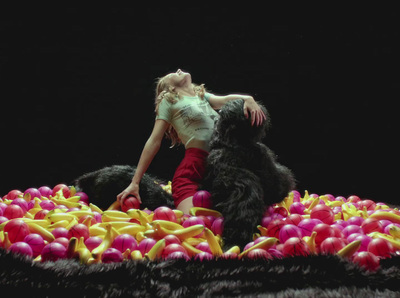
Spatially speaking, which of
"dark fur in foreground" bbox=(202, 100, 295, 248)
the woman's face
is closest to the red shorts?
"dark fur in foreground" bbox=(202, 100, 295, 248)

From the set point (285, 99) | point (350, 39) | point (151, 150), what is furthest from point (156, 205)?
point (350, 39)

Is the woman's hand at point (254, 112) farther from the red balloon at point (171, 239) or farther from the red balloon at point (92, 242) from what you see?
the red balloon at point (92, 242)

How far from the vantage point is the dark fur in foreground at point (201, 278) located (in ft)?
3.45

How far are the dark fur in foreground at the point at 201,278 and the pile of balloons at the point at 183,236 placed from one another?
0.09 meters

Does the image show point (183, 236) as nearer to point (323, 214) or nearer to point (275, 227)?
point (275, 227)

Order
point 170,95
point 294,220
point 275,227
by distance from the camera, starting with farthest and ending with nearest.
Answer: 1. point 170,95
2. point 294,220
3. point 275,227

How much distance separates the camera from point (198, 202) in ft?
6.49

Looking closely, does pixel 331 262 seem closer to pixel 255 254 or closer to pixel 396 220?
pixel 255 254

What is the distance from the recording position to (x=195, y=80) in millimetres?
3543

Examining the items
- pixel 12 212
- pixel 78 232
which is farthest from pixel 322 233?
pixel 12 212

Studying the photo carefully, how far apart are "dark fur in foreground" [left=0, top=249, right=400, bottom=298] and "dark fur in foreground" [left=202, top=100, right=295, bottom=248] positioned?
0.51 metres

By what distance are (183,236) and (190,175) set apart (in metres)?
0.57

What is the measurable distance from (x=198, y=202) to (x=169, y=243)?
0.46 m

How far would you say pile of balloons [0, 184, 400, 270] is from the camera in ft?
4.51
